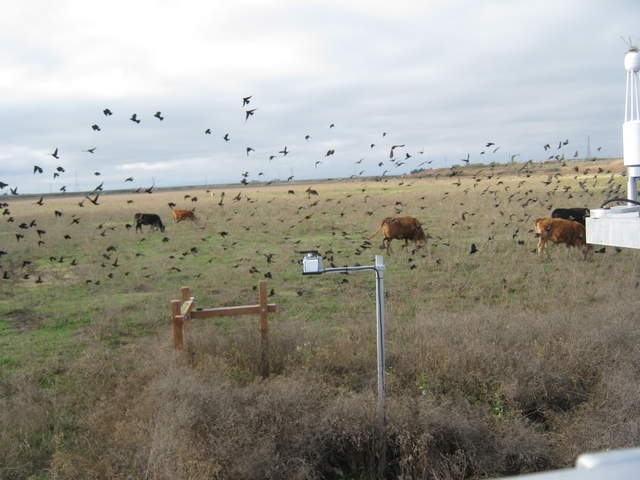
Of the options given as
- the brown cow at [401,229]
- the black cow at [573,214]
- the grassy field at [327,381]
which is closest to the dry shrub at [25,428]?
the grassy field at [327,381]

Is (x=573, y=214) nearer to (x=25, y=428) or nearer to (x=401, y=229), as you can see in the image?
(x=401, y=229)

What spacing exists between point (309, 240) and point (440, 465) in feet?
53.6

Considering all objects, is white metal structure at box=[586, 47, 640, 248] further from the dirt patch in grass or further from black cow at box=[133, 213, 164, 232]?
black cow at box=[133, 213, 164, 232]

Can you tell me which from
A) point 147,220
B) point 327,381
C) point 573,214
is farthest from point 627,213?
point 147,220

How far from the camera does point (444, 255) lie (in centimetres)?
1678

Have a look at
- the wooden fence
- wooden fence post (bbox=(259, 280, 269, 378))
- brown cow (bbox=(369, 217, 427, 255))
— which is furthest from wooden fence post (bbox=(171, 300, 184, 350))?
brown cow (bbox=(369, 217, 427, 255))

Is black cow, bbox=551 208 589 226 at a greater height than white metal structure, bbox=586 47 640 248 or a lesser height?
lesser

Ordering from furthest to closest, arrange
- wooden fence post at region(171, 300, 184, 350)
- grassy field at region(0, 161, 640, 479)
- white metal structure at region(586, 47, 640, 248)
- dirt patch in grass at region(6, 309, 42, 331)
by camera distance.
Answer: dirt patch in grass at region(6, 309, 42, 331), wooden fence post at region(171, 300, 184, 350), grassy field at region(0, 161, 640, 479), white metal structure at region(586, 47, 640, 248)

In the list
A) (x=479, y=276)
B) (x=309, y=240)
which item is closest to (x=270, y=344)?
(x=479, y=276)

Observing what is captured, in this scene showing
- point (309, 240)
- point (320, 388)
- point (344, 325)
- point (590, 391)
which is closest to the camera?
point (320, 388)

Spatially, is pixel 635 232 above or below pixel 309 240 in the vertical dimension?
above

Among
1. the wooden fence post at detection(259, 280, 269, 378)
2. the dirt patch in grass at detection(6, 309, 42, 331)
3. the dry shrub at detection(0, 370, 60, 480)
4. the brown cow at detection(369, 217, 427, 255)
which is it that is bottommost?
the dry shrub at detection(0, 370, 60, 480)

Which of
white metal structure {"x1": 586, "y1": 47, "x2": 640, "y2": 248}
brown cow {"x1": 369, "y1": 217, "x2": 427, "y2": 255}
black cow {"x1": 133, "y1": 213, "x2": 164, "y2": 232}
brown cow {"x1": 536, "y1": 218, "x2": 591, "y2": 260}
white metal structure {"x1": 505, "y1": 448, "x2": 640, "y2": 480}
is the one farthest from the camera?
black cow {"x1": 133, "y1": 213, "x2": 164, "y2": 232}

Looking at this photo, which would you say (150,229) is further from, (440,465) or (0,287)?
(440,465)
